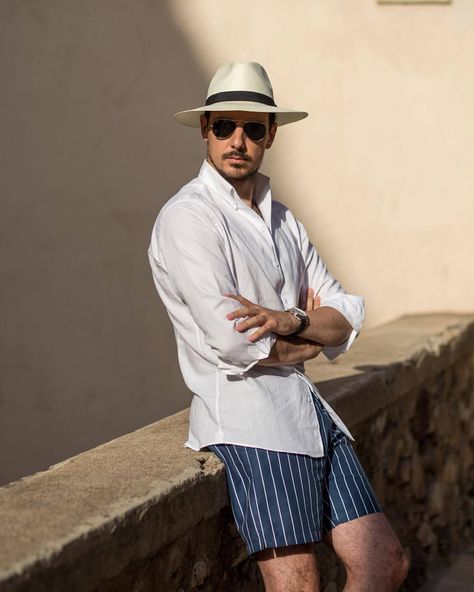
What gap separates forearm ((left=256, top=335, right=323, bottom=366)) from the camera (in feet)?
9.05

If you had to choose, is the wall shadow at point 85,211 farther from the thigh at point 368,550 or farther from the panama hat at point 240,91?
the thigh at point 368,550

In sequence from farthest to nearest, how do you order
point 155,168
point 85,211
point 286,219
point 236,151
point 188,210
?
point 155,168, point 85,211, point 286,219, point 236,151, point 188,210

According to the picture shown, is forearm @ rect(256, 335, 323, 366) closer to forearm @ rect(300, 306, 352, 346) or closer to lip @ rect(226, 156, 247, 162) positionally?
forearm @ rect(300, 306, 352, 346)

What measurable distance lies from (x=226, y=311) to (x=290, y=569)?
61 cm

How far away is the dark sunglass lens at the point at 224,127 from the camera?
291 cm

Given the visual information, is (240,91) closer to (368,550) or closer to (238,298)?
(238,298)

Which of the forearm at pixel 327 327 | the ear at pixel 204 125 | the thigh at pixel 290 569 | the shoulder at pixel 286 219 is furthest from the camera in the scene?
the shoulder at pixel 286 219

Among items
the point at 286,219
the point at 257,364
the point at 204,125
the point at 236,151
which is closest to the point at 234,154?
the point at 236,151

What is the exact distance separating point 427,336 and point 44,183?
2.16 metres

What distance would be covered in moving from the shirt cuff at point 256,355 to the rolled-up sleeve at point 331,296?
319 mm

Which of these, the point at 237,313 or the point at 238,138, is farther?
the point at 238,138

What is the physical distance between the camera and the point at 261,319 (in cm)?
268

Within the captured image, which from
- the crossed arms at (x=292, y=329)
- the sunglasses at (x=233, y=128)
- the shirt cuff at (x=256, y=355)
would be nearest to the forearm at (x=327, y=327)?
the crossed arms at (x=292, y=329)

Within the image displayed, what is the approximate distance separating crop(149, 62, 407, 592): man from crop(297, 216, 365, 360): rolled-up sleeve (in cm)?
4
